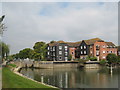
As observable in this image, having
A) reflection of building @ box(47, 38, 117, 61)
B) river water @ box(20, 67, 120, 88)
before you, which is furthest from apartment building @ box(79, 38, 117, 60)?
river water @ box(20, 67, 120, 88)

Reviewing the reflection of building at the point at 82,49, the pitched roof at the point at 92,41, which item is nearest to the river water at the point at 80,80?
the reflection of building at the point at 82,49

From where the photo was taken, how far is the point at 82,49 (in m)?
79.8

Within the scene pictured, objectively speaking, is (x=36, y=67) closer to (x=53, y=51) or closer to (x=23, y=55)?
(x=53, y=51)

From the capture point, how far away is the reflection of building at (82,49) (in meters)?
75.2

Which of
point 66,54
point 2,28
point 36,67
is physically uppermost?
point 2,28

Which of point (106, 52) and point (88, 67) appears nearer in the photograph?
point (88, 67)

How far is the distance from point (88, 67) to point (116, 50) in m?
23.5

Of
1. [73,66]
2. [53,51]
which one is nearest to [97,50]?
[73,66]

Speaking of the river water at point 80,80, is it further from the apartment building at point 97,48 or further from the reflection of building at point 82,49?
the reflection of building at point 82,49

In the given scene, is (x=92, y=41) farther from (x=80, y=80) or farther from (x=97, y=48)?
(x=80, y=80)

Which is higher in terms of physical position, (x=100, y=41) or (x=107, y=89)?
(x=100, y=41)

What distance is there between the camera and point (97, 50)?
75562 millimetres

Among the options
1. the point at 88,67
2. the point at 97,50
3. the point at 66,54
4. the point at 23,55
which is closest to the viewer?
the point at 88,67

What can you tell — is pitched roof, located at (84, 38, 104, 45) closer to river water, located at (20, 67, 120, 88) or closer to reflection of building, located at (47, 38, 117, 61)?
reflection of building, located at (47, 38, 117, 61)
